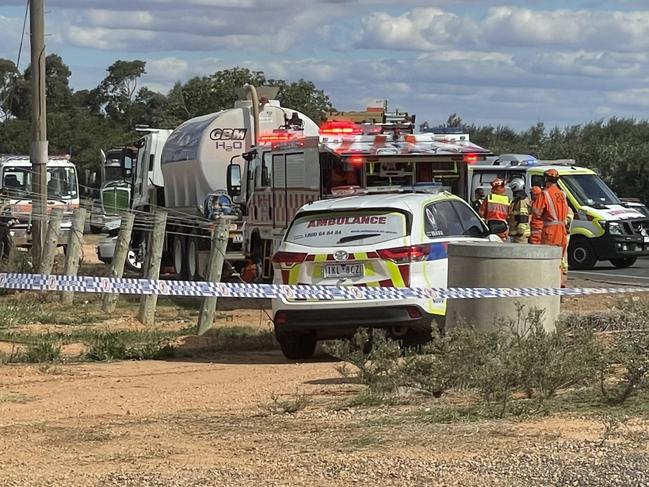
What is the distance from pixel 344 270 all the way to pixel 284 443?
4595 mm

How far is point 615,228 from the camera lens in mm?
25250

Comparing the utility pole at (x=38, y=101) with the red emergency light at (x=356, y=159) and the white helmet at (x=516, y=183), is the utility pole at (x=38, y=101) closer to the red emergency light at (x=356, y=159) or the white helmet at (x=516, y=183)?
the red emergency light at (x=356, y=159)

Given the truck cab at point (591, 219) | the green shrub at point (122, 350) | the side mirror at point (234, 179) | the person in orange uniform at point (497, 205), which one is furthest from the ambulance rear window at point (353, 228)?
the truck cab at point (591, 219)

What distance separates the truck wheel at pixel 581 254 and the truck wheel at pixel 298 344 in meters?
13.5

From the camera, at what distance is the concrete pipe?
35.4 feet

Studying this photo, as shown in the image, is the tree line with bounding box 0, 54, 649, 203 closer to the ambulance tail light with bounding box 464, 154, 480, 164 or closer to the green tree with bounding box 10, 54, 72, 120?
the green tree with bounding box 10, 54, 72, 120

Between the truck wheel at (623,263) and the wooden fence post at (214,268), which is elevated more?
the wooden fence post at (214,268)

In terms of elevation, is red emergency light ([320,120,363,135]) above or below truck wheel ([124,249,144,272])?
above

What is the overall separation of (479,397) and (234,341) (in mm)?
6010

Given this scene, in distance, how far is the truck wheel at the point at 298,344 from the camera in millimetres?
12891

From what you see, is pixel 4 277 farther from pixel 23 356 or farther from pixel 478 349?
pixel 478 349

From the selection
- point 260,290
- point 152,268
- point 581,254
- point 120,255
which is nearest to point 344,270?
point 260,290

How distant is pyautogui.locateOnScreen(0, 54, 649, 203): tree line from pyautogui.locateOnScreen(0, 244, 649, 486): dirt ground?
34.3m

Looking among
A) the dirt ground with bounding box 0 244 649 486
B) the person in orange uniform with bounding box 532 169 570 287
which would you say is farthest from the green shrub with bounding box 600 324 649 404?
the person in orange uniform with bounding box 532 169 570 287
